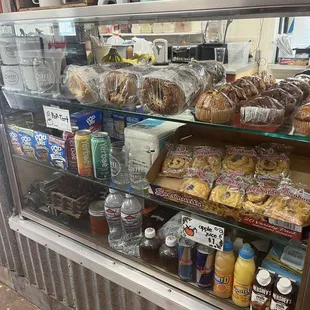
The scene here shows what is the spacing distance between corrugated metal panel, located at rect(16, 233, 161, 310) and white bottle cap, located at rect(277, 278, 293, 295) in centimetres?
48

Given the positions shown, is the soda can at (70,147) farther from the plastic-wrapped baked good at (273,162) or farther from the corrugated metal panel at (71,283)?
the plastic-wrapped baked good at (273,162)

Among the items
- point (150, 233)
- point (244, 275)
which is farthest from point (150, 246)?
point (244, 275)

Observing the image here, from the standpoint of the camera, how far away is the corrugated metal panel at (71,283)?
1296 millimetres

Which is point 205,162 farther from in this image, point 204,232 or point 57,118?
point 57,118

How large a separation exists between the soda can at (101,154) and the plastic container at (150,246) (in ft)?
0.94

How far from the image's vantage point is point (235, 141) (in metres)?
1.19

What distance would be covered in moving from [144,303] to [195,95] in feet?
2.68

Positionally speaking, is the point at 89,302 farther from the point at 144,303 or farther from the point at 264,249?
the point at 264,249

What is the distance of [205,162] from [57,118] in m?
0.66

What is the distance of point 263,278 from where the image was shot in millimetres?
917

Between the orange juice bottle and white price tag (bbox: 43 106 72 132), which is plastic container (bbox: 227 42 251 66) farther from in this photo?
the orange juice bottle

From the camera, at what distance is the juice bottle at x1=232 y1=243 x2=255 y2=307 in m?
0.97

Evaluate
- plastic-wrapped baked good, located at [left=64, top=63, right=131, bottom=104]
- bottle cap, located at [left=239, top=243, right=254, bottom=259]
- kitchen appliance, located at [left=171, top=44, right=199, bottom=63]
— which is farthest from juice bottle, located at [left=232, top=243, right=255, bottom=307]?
kitchen appliance, located at [left=171, top=44, right=199, bottom=63]

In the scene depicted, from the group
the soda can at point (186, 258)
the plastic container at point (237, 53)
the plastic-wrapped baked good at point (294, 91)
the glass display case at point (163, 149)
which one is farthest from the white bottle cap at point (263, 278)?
the plastic container at point (237, 53)
